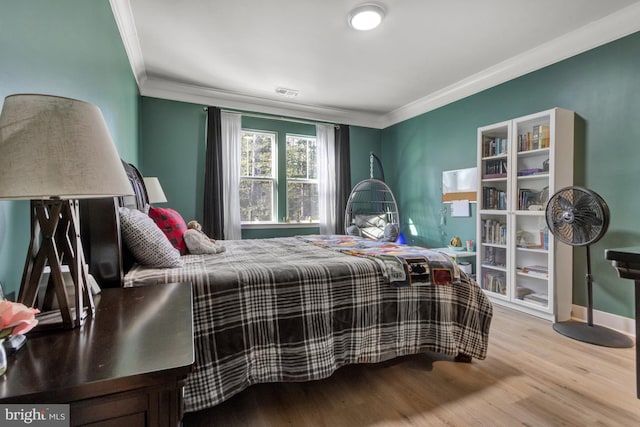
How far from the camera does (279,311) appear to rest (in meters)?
1.55

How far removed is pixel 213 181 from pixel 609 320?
4.39 m

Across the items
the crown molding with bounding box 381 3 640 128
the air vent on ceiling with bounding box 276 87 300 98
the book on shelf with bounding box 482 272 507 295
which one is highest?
the air vent on ceiling with bounding box 276 87 300 98

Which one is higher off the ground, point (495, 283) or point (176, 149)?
point (176, 149)

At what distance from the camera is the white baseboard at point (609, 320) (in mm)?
2402

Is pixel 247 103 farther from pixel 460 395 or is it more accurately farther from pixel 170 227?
pixel 460 395

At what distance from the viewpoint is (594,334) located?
2338mm

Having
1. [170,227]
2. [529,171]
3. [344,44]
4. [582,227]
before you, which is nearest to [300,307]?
[170,227]

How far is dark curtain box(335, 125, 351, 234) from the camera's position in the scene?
477 centimetres

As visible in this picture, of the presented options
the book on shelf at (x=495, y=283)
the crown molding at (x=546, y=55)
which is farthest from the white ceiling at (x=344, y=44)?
the book on shelf at (x=495, y=283)

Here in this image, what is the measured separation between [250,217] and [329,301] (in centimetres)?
295

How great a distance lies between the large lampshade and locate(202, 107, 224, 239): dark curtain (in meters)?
3.33

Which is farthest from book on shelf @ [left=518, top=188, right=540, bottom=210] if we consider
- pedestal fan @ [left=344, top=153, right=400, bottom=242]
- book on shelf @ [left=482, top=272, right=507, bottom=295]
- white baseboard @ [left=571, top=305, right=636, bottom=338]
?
pedestal fan @ [left=344, top=153, right=400, bottom=242]

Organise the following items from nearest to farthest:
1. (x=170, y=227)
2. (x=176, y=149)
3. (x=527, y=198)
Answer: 1. (x=170, y=227)
2. (x=527, y=198)
3. (x=176, y=149)

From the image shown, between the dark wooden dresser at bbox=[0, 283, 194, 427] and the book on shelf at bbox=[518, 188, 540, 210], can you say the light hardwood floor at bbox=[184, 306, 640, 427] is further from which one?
the book on shelf at bbox=[518, 188, 540, 210]
